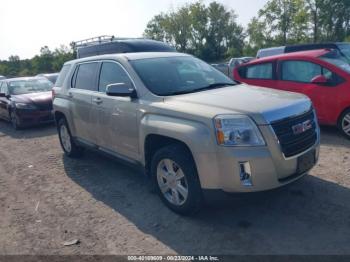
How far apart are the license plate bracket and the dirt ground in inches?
11.8

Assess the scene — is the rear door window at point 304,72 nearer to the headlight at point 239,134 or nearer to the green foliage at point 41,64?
the headlight at point 239,134

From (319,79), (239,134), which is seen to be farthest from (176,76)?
(319,79)

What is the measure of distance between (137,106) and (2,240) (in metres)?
2.13

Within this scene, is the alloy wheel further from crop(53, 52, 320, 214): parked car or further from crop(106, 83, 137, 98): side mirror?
crop(106, 83, 137, 98): side mirror

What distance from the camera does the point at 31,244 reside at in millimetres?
3629

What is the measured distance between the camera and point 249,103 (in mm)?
3572

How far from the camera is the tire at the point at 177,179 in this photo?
3.58m

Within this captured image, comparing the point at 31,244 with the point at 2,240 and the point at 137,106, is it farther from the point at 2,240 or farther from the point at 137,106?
the point at 137,106

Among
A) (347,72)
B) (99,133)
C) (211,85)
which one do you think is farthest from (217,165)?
(347,72)

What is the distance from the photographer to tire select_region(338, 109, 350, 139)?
6.19 meters

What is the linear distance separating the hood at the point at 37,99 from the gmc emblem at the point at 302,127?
8.11m

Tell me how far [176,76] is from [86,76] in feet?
5.98

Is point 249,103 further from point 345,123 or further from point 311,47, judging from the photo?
point 311,47

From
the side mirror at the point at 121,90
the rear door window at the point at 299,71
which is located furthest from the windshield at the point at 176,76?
the rear door window at the point at 299,71
